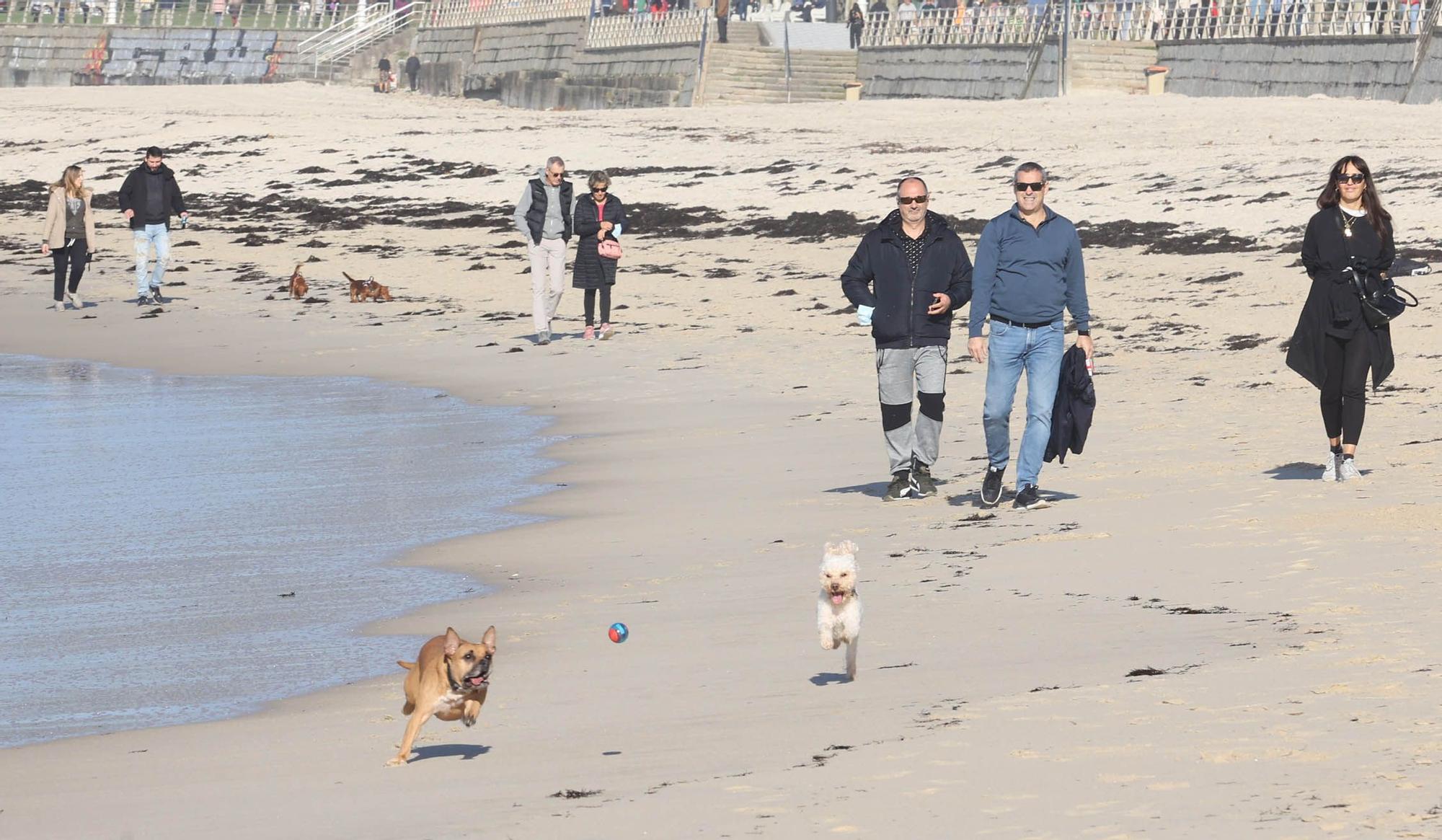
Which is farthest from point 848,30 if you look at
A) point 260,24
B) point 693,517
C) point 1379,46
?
point 693,517

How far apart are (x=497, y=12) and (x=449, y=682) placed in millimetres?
62097

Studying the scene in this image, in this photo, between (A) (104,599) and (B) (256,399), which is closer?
(A) (104,599)

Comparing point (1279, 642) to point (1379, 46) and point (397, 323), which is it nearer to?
point (397, 323)

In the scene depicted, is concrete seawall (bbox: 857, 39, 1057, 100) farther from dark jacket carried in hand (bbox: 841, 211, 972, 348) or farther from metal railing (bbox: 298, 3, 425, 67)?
dark jacket carried in hand (bbox: 841, 211, 972, 348)

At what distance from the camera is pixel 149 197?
2233 cm

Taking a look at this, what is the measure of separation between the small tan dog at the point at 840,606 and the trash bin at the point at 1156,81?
36713 mm

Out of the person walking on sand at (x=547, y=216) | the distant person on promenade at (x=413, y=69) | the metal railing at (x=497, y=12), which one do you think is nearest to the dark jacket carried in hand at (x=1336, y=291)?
the person walking on sand at (x=547, y=216)

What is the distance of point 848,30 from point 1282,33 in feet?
50.3

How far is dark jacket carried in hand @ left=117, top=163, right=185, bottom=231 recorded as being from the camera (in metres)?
22.2

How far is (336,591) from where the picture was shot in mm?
9516

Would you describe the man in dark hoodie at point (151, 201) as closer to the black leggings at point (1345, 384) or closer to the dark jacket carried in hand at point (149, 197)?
the dark jacket carried in hand at point (149, 197)

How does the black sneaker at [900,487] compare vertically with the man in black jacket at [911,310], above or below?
below

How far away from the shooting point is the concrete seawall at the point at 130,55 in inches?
2822

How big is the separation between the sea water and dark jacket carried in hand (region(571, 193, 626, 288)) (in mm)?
2040
